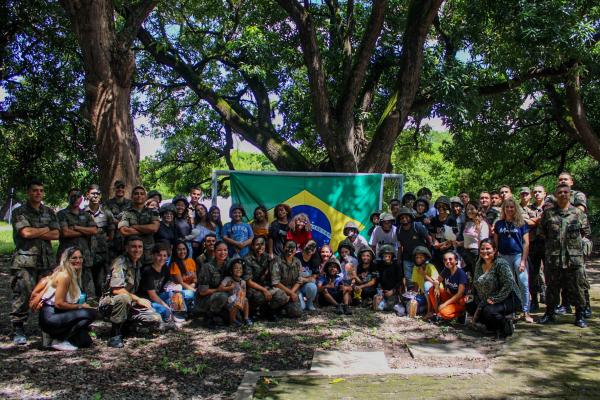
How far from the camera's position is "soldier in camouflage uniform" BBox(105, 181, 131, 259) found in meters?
7.27

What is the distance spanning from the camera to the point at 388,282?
26.3 ft

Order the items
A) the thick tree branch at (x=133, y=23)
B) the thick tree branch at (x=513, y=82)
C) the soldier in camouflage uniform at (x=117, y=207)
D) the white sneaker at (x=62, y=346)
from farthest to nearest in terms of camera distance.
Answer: the thick tree branch at (x=513, y=82) → the thick tree branch at (x=133, y=23) → the soldier in camouflage uniform at (x=117, y=207) → the white sneaker at (x=62, y=346)

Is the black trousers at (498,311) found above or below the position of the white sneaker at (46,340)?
above

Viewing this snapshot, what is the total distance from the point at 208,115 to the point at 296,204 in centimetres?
846

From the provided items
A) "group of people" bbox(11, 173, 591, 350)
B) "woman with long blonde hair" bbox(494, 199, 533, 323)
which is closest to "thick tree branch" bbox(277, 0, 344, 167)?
"group of people" bbox(11, 173, 591, 350)

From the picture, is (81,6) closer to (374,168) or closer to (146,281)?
(146,281)

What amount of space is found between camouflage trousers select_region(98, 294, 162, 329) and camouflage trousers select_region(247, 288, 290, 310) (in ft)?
4.26

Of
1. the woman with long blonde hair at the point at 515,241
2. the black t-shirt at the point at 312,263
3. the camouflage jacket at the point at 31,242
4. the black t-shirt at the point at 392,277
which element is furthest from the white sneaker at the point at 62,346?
the woman with long blonde hair at the point at 515,241

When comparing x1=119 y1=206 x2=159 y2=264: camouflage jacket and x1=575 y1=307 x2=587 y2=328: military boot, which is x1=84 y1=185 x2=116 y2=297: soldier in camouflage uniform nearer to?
x1=119 y1=206 x2=159 y2=264: camouflage jacket

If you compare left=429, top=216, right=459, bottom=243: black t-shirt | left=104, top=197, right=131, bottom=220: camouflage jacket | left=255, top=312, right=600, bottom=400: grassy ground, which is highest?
left=104, top=197, right=131, bottom=220: camouflage jacket

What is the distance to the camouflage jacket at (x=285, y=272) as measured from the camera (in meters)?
7.45

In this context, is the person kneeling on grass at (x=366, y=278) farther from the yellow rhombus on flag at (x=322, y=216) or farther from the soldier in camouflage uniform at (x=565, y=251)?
the soldier in camouflage uniform at (x=565, y=251)

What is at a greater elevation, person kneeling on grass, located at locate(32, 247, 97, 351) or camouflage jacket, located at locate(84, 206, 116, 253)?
camouflage jacket, located at locate(84, 206, 116, 253)

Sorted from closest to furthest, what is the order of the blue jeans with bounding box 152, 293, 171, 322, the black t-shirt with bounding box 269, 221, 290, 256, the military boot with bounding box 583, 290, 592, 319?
1. the blue jeans with bounding box 152, 293, 171, 322
2. the military boot with bounding box 583, 290, 592, 319
3. the black t-shirt with bounding box 269, 221, 290, 256
